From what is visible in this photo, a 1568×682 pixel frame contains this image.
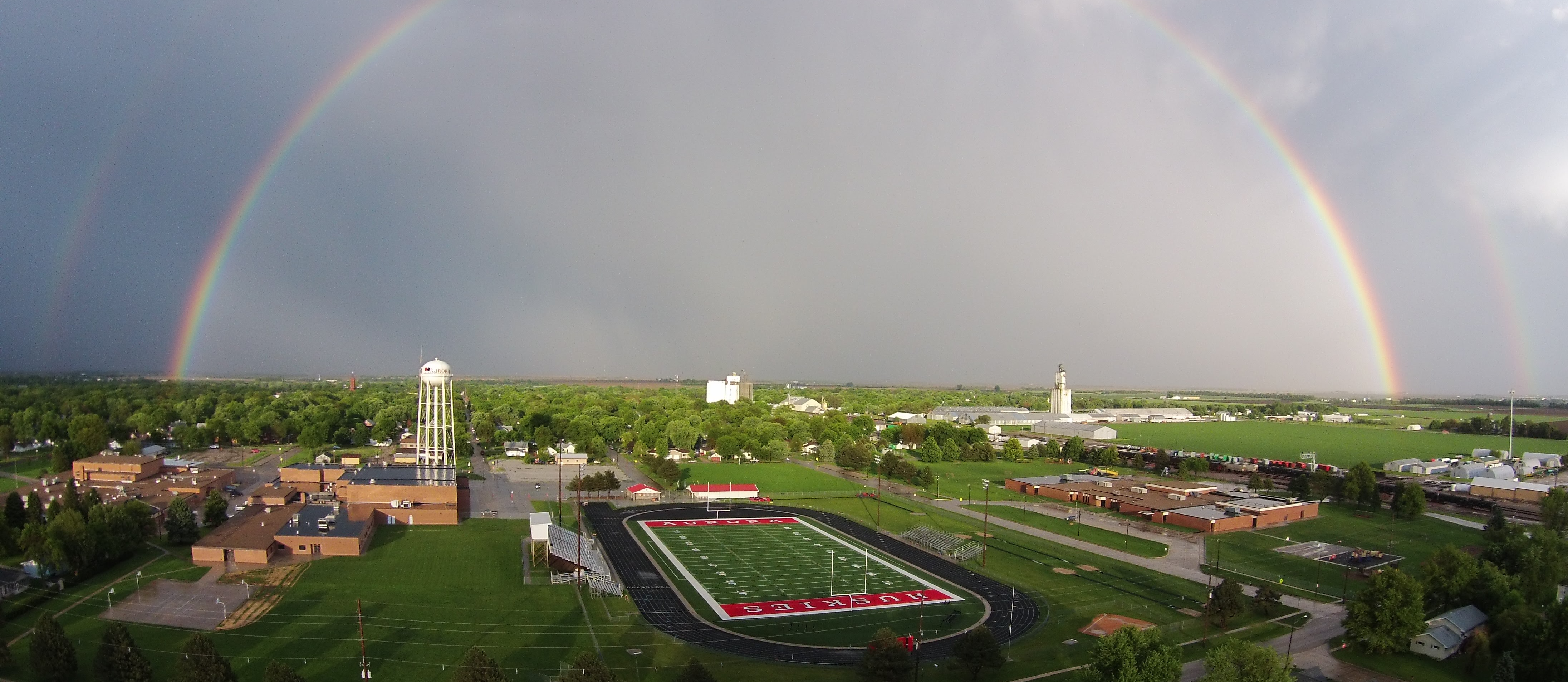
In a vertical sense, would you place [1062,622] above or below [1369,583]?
below

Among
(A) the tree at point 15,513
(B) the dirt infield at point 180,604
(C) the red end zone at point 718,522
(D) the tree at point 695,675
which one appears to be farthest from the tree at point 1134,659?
(A) the tree at point 15,513

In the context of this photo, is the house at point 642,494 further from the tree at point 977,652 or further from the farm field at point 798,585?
the tree at point 977,652

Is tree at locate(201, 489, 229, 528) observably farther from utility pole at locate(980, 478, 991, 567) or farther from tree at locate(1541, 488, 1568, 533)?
tree at locate(1541, 488, 1568, 533)

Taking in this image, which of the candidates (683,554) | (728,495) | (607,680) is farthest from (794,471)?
(607,680)

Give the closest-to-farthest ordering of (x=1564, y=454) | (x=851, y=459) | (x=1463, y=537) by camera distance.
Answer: (x=1463, y=537) → (x=851, y=459) → (x=1564, y=454)

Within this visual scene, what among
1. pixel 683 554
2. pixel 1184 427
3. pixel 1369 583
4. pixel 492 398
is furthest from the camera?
pixel 492 398

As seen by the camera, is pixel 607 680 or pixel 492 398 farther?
pixel 492 398

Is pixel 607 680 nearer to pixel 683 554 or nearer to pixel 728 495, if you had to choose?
pixel 683 554
